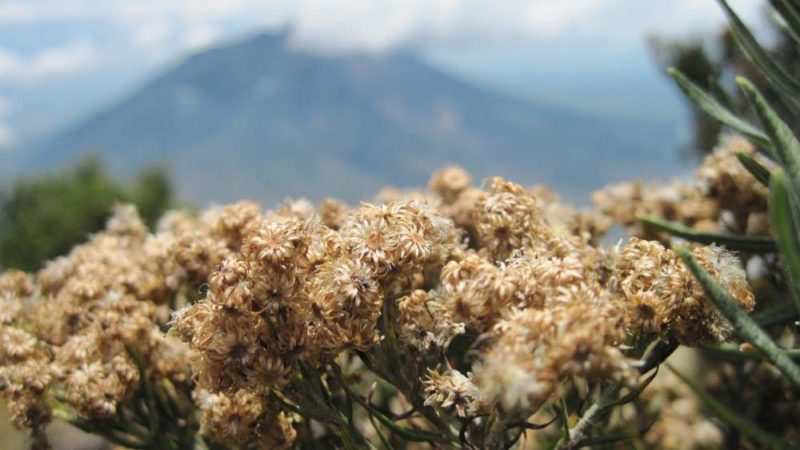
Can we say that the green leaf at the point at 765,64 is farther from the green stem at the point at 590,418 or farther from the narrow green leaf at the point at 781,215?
the narrow green leaf at the point at 781,215

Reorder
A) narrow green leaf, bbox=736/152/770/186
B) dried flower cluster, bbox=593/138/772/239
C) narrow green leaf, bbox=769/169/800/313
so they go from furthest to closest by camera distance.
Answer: dried flower cluster, bbox=593/138/772/239
narrow green leaf, bbox=736/152/770/186
narrow green leaf, bbox=769/169/800/313

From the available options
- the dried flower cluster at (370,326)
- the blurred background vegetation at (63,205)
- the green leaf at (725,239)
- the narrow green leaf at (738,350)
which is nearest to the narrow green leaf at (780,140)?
the dried flower cluster at (370,326)

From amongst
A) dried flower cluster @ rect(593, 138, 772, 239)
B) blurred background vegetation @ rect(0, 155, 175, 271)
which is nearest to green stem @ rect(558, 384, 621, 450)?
dried flower cluster @ rect(593, 138, 772, 239)

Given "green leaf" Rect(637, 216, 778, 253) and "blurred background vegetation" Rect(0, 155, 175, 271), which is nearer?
"green leaf" Rect(637, 216, 778, 253)

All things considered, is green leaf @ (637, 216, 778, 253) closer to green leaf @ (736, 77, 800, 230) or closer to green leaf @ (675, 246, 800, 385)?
green leaf @ (736, 77, 800, 230)

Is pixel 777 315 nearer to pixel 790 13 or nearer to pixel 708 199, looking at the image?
pixel 790 13

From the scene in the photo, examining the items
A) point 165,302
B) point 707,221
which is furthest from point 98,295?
point 707,221
